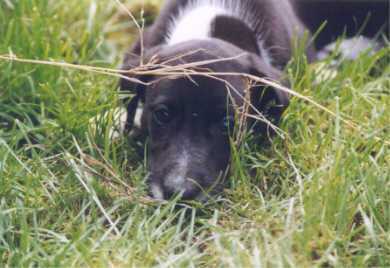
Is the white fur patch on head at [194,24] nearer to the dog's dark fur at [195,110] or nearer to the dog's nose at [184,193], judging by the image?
the dog's dark fur at [195,110]

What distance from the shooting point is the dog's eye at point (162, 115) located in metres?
3.59

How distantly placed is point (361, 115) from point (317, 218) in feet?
3.03

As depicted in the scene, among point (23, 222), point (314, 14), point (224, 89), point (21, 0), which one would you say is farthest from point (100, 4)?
point (23, 222)

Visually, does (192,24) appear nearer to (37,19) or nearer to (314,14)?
(37,19)

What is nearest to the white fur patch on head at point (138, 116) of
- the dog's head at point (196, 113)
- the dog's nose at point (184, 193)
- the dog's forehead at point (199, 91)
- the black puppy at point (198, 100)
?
the black puppy at point (198, 100)

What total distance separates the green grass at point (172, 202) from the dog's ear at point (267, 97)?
0.06 metres

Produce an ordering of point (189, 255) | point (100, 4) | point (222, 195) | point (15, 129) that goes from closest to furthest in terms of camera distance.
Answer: point (189, 255)
point (222, 195)
point (15, 129)
point (100, 4)

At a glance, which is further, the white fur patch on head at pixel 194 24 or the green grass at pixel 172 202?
the white fur patch on head at pixel 194 24

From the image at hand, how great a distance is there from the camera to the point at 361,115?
376 cm

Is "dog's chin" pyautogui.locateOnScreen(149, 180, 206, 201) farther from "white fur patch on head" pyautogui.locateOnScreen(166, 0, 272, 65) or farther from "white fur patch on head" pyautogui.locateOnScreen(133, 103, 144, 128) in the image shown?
"white fur patch on head" pyautogui.locateOnScreen(166, 0, 272, 65)

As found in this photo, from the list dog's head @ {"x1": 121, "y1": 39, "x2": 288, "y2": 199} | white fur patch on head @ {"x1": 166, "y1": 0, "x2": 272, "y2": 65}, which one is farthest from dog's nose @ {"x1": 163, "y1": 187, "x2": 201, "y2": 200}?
white fur patch on head @ {"x1": 166, "y1": 0, "x2": 272, "y2": 65}

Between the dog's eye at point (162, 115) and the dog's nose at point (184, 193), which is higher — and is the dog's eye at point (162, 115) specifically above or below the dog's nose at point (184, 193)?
above

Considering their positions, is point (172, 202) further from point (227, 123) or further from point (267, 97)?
point (267, 97)

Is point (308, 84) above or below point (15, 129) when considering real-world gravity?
above
